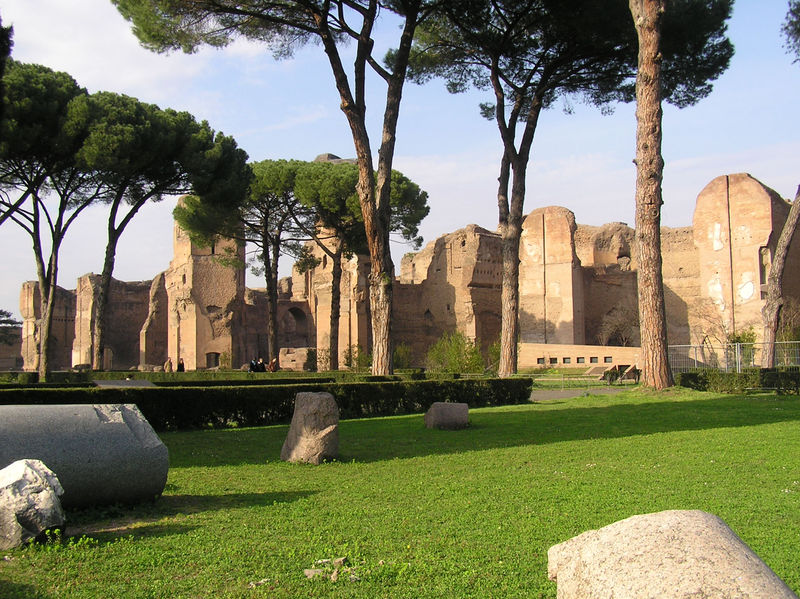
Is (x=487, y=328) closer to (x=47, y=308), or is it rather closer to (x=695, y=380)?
(x=695, y=380)

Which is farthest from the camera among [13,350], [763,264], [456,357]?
[13,350]

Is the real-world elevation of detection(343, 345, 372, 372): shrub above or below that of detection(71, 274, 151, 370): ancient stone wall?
below

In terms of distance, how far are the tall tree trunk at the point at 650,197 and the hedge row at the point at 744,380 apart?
1.69 m

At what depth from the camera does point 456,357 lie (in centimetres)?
2058

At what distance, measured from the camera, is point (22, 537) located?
11.1 feet

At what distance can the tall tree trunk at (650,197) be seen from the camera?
464 inches

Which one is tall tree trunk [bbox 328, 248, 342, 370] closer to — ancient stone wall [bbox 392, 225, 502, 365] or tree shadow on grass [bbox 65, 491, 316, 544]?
ancient stone wall [bbox 392, 225, 502, 365]

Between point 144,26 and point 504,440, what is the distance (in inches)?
433

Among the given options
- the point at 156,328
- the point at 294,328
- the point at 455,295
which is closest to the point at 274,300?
the point at 455,295

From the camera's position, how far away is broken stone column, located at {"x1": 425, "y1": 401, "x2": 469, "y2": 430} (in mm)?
8664

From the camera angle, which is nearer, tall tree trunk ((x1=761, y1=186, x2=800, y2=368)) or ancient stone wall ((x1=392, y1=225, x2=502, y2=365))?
tall tree trunk ((x1=761, y1=186, x2=800, y2=368))

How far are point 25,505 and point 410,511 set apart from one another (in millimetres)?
2006

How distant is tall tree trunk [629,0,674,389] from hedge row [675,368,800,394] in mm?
1689

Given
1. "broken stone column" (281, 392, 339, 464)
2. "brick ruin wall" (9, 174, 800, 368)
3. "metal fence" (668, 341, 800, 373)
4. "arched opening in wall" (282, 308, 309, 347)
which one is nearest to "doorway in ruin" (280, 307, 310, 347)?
"arched opening in wall" (282, 308, 309, 347)
